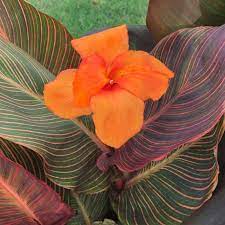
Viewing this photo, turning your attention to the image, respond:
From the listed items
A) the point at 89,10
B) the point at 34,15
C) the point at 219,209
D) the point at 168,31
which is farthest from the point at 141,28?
the point at 89,10

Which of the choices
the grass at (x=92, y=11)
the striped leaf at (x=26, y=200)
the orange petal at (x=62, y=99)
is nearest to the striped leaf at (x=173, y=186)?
the striped leaf at (x=26, y=200)

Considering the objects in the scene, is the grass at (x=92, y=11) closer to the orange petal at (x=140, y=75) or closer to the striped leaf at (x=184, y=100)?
the striped leaf at (x=184, y=100)

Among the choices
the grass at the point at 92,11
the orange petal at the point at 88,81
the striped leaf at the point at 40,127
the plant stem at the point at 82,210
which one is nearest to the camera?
the orange petal at the point at 88,81

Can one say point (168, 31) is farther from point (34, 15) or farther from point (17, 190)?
point (17, 190)

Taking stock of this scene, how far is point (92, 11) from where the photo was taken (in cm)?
158

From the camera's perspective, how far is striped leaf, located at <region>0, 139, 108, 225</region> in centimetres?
75

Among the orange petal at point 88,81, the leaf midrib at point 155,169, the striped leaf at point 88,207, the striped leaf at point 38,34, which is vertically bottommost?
the striped leaf at point 88,207

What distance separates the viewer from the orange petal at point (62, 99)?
561 millimetres

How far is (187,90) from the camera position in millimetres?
667

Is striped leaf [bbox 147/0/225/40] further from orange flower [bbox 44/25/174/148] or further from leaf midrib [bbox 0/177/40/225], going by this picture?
leaf midrib [bbox 0/177/40/225]

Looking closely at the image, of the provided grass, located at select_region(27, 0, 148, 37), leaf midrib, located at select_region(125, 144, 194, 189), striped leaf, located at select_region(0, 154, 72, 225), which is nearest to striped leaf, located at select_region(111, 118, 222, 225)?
leaf midrib, located at select_region(125, 144, 194, 189)

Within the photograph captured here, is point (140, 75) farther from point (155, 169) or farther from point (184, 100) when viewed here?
point (155, 169)

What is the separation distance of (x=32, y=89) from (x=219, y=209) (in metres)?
0.28

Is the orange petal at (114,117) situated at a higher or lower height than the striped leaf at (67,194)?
higher
